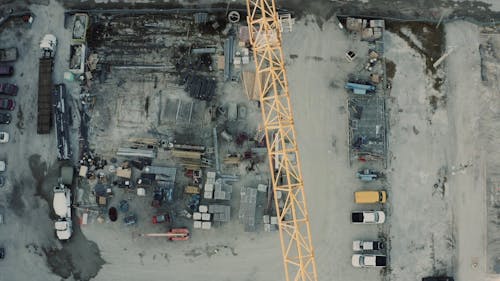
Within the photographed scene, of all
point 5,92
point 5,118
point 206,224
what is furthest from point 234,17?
point 5,118

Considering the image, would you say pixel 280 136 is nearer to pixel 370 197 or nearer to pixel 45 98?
pixel 370 197

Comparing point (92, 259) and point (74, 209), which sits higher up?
point (74, 209)

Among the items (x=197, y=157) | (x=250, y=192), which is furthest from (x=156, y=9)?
(x=250, y=192)

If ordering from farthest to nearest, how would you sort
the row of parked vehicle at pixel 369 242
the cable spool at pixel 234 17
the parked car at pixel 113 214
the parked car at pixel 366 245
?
the cable spool at pixel 234 17 < the parked car at pixel 113 214 < the parked car at pixel 366 245 < the row of parked vehicle at pixel 369 242

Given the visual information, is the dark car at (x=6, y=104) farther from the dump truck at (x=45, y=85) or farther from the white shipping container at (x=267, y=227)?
the white shipping container at (x=267, y=227)

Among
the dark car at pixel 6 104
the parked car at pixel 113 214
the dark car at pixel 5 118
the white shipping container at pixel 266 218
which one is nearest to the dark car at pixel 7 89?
the dark car at pixel 6 104

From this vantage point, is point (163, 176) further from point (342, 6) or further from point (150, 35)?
point (342, 6)
